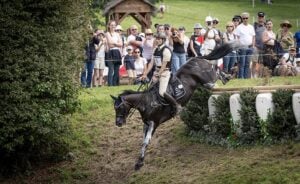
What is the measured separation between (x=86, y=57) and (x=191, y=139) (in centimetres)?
493

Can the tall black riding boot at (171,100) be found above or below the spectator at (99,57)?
below

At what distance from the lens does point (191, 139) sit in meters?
20.1

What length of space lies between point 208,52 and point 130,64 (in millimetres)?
2671

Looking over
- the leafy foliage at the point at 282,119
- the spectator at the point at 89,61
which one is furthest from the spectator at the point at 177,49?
the leafy foliage at the point at 282,119

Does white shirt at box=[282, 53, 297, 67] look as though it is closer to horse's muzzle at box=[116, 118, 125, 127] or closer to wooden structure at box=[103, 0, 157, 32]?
horse's muzzle at box=[116, 118, 125, 127]

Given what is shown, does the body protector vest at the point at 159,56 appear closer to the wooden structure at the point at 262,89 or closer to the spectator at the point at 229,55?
the wooden structure at the point at 262,89

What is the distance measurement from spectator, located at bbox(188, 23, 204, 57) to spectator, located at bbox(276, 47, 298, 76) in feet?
9.14

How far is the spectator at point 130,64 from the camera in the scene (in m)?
25.1

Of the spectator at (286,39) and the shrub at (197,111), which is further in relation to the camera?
the spectator at (286,39)

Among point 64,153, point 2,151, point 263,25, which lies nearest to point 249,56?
point 263,25

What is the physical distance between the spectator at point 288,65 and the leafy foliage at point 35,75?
7509mm

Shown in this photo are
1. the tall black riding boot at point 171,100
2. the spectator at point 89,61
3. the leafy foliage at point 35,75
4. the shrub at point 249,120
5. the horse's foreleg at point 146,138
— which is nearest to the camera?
the shrub at point 249,120

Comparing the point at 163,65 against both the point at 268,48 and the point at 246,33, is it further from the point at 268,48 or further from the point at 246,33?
the point at 268,48

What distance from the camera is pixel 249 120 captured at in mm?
18453
